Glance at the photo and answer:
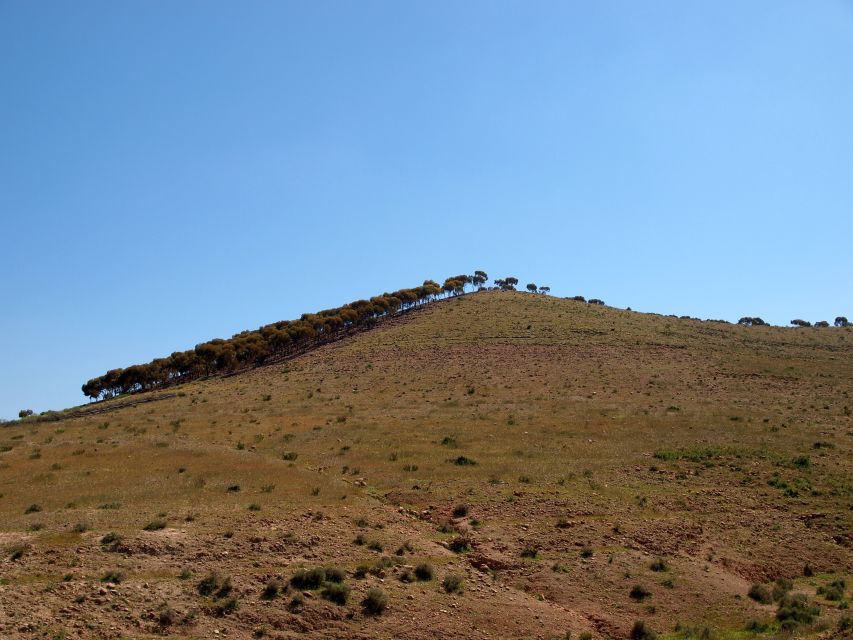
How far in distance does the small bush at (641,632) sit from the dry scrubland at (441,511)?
4.5 inches

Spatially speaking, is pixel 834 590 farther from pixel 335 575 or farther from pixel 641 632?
pixel 335 575

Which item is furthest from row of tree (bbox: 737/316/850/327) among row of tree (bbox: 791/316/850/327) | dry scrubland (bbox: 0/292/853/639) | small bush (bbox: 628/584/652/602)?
small bush (bbox: 628/584/652/602)

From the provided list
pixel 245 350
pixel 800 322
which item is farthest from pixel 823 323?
pixel 245 350

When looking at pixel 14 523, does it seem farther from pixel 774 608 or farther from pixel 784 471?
pixel 784 471

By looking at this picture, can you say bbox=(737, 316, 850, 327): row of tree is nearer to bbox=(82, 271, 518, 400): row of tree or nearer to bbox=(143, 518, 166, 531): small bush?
bbox=(82, 271, 518, 400): row of tree

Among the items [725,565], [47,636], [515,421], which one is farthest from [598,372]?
[47,636]

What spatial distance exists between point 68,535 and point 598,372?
47.0m

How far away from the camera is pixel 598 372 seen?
197 ft

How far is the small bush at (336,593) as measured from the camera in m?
18.2

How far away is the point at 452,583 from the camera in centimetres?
1989

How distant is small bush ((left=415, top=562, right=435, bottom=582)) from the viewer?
66.3 feet

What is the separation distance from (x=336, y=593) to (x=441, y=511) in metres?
8.86

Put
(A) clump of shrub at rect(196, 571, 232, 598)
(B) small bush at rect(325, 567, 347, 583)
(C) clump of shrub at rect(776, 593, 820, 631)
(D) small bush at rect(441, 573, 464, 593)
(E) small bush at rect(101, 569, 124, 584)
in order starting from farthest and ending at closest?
(D) small bush at rect(441, 573, 464, 593) → (C) clump of shrub at rect(776, 593, 820, 631) → (B) small bush at rect(325, 567, 347, 583) → (A) clump of shrub at rect(196, 571, 232, 598) → (E) small bush at rect(101, 569, 124, 584)

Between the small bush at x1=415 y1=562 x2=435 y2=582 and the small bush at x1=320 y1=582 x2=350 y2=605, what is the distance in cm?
252
